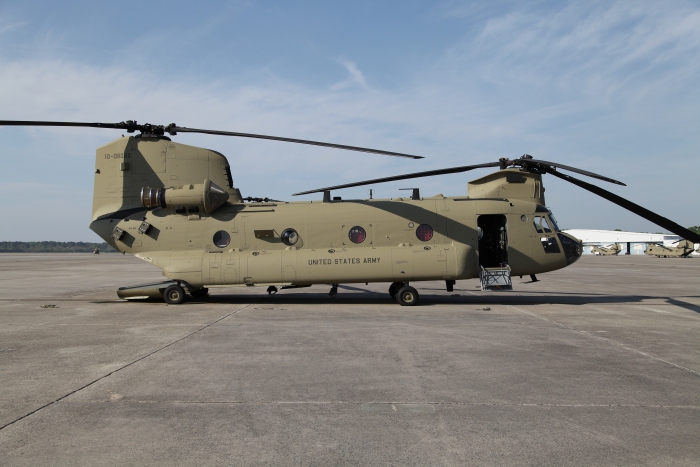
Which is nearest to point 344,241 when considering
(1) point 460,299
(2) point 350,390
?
(1) point 460,299

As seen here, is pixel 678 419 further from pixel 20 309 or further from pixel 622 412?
pixel 20 309

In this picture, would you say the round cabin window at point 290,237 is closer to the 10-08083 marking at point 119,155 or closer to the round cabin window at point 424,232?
the round cabin window at point 424,232

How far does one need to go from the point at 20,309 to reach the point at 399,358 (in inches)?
454

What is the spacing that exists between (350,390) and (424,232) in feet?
31.7

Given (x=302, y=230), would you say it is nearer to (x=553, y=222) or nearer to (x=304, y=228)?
(x=304, y=228)

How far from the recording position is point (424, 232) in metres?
15.0

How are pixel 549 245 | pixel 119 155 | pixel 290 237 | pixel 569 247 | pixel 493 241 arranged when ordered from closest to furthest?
pixel 549 245
pixel 569 247
pixel 290 237
pixel 493 241
pixel 119 155

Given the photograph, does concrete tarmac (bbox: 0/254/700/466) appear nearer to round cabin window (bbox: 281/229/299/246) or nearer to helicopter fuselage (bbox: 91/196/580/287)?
helicopter fuselage (bbox: 91/196/580/287)

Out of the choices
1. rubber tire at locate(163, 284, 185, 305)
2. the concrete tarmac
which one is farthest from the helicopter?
rubber tire at locate(163, 284, 185, 305)

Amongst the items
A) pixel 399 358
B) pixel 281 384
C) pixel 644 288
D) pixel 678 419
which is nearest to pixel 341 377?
pixel 281 384

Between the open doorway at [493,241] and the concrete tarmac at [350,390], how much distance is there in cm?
383

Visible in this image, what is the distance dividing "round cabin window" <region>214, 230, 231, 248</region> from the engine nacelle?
0.79 metres

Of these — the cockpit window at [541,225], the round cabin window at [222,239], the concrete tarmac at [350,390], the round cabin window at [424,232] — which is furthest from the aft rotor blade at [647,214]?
the round cabin window at [222,239]

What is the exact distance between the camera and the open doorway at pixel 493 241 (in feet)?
49.7
